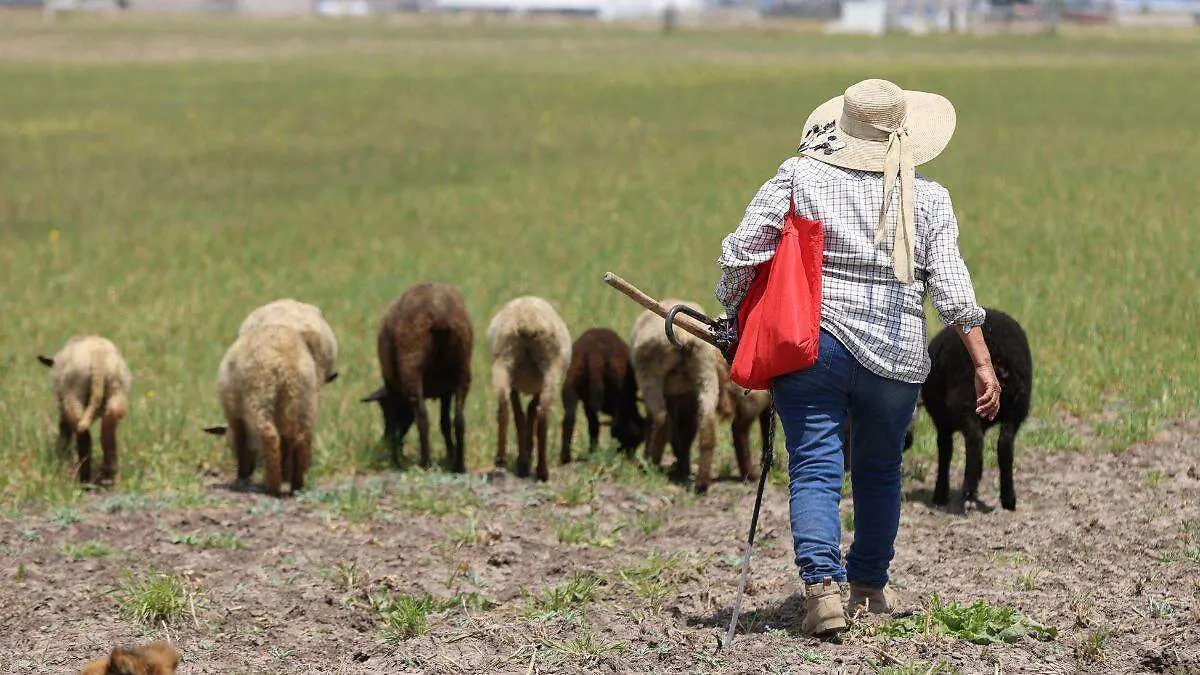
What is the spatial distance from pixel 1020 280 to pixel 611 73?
4009 cm

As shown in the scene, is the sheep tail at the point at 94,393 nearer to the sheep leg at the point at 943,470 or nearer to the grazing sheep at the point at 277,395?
the grazing sheep at the point at 277,395

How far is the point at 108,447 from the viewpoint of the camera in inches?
388

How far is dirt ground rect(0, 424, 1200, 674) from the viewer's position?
20.4 feet

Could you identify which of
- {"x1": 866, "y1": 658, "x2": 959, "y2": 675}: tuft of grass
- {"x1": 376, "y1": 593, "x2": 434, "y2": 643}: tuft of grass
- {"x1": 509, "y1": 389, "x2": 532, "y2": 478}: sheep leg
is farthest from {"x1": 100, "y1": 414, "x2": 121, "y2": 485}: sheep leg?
{"x1": 866, "y1": 658, "x2": 959, "y2": 675}: tuft of grass

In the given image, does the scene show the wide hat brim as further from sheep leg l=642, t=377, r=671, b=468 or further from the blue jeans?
sheep leg l=642, t=377, r=671, b=468

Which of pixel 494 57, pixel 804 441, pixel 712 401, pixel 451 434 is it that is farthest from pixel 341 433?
pixel 494 57

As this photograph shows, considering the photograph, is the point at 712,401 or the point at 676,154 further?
the point at 676,154

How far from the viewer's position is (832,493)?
620 centimetres

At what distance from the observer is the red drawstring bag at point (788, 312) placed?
6.01 m

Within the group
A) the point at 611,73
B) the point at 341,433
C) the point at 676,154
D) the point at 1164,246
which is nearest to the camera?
the point at 341,433

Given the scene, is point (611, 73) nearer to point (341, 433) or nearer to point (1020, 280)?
point (1020, 280)

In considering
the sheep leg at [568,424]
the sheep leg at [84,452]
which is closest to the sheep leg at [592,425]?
the sheep leg at [568,424]

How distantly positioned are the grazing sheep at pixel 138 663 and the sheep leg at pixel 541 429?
466 centimetres

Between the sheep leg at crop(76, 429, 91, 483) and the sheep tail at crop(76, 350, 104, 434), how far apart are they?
5 cm
